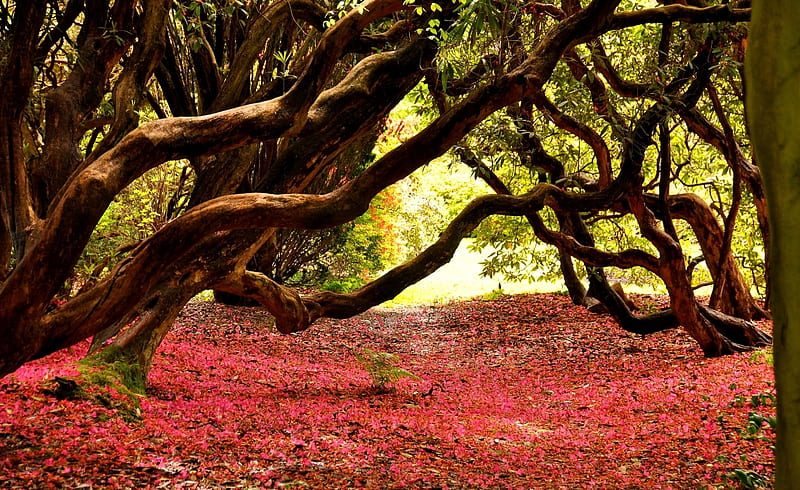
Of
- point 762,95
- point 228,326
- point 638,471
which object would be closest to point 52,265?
point 762,95

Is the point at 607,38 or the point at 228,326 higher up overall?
the point at 607,38

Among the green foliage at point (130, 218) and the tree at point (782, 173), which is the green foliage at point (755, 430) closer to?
the tree at point (782, 173)

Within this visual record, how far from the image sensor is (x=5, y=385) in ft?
15.2

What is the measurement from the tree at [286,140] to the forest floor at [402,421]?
2.52ft

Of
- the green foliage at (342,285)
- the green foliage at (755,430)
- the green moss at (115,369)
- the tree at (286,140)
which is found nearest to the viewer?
the green foliage at (755,430)

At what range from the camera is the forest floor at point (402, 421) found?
391 cm

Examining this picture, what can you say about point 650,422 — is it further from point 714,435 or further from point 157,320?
point 157,320

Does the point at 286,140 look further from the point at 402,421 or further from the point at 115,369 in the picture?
the point at 402,421

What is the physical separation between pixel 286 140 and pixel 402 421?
3809 millimetres

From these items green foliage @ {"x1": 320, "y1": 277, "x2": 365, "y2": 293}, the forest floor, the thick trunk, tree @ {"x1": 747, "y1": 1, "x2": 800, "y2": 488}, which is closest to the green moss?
the forest floor

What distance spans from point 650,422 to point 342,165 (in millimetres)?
8959

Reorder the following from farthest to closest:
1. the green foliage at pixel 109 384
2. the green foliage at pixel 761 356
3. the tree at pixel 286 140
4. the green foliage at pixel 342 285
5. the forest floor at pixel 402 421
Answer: the green foliage at pixel 342 285 → the green foliage at pixel 761 356 → the green foliage at pixel 109 384 → the forest floor at pixel 402 421 → the tree at pixel 286 140

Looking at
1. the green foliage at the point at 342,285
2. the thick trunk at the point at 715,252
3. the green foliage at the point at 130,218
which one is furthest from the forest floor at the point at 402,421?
the green foliage at the point at 342,285

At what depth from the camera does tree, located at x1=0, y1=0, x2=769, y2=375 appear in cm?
344
